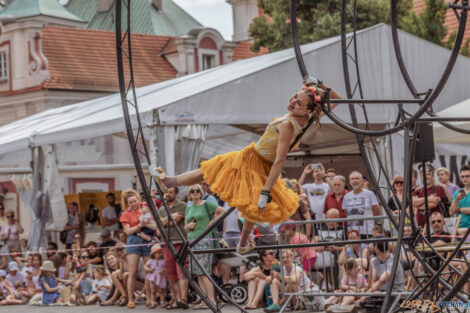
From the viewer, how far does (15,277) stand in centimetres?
1454

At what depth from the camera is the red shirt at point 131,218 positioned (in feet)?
41.4

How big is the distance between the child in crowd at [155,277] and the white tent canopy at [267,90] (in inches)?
72.8

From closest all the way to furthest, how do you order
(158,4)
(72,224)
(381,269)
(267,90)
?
(381,269) → (267,90) → (72,224) → (158,4)

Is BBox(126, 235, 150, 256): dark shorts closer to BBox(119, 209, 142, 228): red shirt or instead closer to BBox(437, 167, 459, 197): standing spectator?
BBox(119, 209, 142, 228): red shirt

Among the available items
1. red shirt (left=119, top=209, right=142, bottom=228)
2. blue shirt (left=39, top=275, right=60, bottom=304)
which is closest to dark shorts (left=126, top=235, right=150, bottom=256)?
red shirt (left=119, top=209, right=142, bottom=228)

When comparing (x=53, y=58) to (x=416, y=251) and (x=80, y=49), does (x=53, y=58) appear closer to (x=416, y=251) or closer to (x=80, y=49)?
(x=80, y=49)

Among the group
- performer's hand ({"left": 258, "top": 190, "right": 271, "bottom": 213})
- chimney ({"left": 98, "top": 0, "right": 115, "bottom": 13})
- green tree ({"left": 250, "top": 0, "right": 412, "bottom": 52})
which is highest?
chimney ({"left": 98, "top": 0, "right": 115, "bottom": 13})

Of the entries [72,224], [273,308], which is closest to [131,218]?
[273,308]

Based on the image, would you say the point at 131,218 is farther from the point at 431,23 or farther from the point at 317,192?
the point at 431,23

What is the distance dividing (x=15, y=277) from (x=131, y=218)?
2.89 m

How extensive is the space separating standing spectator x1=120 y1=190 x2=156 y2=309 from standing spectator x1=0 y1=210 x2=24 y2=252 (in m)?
4.28

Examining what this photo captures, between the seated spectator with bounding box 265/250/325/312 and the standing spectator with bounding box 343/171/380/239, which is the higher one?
the standing spectator with bounding box 343/171/380/239

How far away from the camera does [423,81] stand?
1563 centimetres

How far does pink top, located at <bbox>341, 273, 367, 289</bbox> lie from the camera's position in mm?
10125
